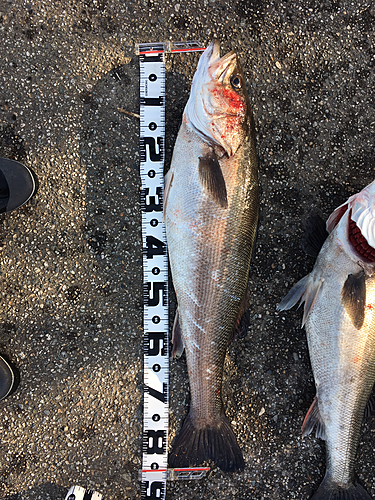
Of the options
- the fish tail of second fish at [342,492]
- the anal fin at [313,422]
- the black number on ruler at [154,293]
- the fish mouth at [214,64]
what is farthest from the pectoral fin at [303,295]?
the fish mouth at [214,64]

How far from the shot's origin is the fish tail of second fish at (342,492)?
2699mm

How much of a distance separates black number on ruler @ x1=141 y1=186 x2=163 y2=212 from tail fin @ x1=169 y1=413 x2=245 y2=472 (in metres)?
1.79

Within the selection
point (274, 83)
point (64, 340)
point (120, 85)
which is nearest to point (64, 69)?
point (120, 85)

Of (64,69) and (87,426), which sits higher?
(64,69)

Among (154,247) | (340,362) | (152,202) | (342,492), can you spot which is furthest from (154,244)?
(342,492)

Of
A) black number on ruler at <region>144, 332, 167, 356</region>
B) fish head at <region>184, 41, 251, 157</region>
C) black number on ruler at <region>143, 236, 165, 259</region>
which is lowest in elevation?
black number on ruler at <region>144, 332, 167, 356</region>

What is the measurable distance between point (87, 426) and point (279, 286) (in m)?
2.11

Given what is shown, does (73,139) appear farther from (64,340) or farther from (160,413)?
(160,413)

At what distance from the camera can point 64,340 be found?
2.73 metres

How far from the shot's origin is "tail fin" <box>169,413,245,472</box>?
2508 mm

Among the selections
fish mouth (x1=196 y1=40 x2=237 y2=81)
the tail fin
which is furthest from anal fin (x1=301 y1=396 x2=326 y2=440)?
fish mouth (x1=196 y1=40 x2=237 y2=81)

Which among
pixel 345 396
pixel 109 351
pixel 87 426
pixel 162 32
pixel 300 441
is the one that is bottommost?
pixel 300 441

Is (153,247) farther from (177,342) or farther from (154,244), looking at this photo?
(177,342)

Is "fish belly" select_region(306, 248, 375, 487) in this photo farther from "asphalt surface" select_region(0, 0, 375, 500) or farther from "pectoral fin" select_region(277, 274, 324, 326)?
"asphalt surface" select_region(0, 0, 375, 500)
